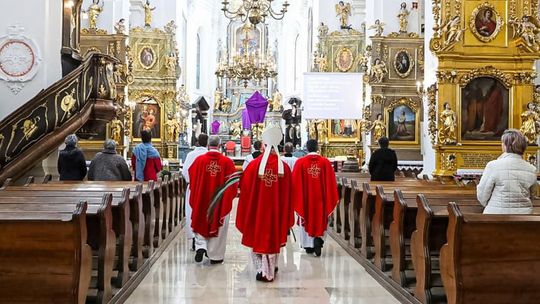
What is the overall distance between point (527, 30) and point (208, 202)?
8.74 meters

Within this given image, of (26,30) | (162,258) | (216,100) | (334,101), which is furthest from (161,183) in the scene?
(216,100)

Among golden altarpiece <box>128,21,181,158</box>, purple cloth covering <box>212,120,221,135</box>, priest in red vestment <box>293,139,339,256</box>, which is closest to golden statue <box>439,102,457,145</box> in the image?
priest in red vestment <box>293,139,339,256</box>

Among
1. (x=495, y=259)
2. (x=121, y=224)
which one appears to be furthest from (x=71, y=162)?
(x=495, y=259)

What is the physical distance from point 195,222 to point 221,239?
46 cm

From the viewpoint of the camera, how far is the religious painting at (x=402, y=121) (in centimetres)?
2050

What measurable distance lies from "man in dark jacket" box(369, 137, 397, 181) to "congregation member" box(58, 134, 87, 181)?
186 inches

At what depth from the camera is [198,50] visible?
1503 inches

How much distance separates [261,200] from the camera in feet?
24.2

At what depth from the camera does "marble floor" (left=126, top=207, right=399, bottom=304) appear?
6500 mm

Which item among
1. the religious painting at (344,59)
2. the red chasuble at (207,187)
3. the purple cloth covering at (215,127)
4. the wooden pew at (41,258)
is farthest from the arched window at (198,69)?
the wooden pew at (41,258)

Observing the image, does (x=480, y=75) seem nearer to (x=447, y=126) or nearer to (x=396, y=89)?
(x=447, y=126)

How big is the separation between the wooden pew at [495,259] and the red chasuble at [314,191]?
4004 millimetres

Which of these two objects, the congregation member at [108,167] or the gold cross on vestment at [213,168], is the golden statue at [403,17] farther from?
the gold cross on vestment at [213,168]

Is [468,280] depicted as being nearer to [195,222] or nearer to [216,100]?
[195,222]
